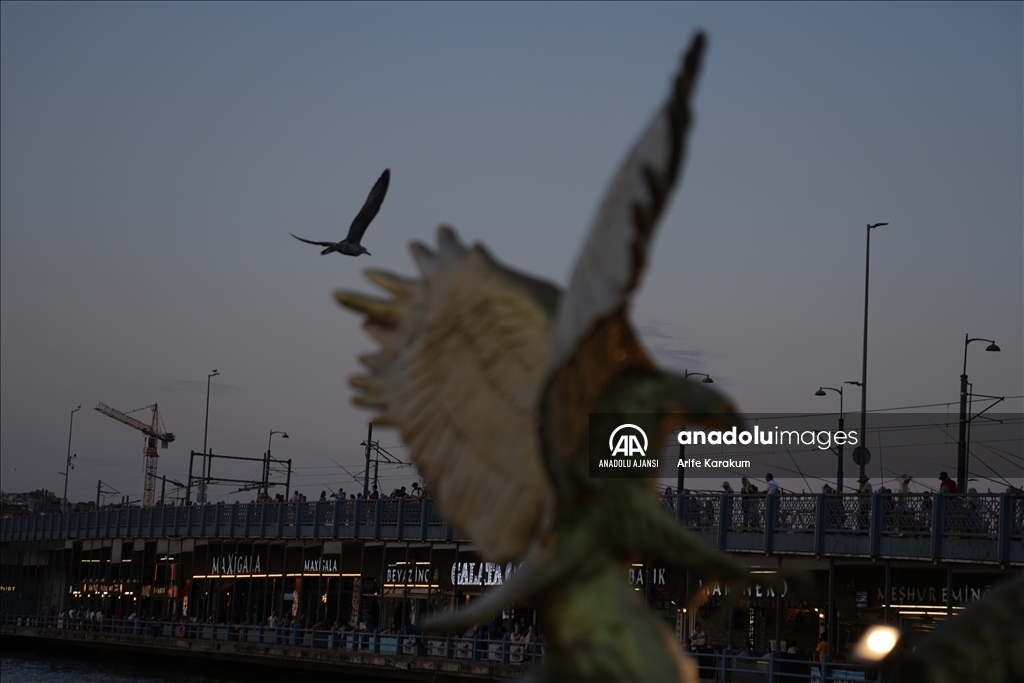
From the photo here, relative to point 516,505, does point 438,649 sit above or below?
below

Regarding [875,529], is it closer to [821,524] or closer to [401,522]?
[821,524]

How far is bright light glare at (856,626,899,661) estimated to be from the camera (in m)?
4.62

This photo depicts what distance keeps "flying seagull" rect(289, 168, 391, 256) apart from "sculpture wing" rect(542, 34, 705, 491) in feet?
19.7

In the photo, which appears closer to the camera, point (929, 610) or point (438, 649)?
point (929, 610)

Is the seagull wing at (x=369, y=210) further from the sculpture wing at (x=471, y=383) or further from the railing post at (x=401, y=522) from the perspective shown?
the railing post at (x=401, y=522)

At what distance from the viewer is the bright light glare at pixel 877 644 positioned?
4.62m

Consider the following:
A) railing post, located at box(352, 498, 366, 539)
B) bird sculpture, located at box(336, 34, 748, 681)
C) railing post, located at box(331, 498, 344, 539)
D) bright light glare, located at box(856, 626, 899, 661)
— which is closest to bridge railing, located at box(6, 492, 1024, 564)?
railing post, located at box(352, 498, 366, 539)

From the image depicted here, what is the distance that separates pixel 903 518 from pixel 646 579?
8.11 metres

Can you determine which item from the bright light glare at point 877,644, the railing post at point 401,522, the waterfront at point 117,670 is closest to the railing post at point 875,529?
the waterfront at point 117,670

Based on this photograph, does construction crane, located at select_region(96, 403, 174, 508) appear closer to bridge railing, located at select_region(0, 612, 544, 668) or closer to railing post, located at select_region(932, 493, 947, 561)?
bridge railing, located at select_region(0, 612, 544, 668)

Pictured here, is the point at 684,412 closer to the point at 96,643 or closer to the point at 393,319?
the point at 393,319

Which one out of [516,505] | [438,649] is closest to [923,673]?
[516,505]

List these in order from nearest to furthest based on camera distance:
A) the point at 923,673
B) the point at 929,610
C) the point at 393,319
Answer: the point at 923,673
the point at 393,319
the point at 929,610

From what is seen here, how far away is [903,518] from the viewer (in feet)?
82.2
